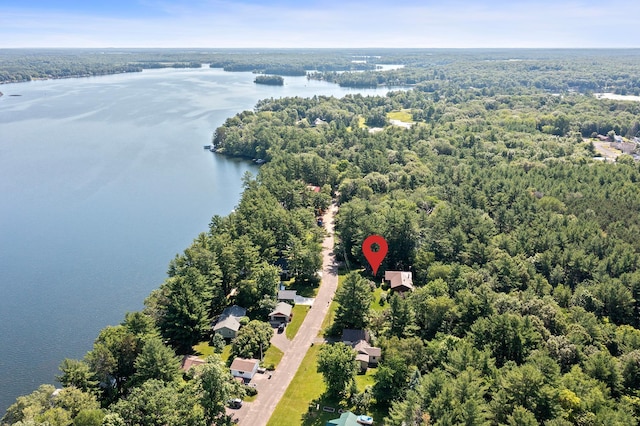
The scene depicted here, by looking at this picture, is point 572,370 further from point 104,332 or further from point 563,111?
point 563,111

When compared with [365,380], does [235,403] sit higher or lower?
higher

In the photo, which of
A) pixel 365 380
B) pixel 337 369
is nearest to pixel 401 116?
pixel 365 380

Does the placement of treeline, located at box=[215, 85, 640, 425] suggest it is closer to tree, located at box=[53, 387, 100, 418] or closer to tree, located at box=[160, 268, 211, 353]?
tree, located at box=[160, 268, 211, 353]

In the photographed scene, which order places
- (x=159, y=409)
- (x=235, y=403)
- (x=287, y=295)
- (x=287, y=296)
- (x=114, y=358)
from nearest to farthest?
(x=159, y=409) < (x=235, y=403) < (x=114, y=358) < (x=287, y=296) < (x=287, y=295)

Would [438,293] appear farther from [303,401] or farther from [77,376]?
[77,376]

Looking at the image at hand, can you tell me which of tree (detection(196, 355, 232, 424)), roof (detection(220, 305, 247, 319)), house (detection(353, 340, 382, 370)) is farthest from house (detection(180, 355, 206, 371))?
house (detection(353, 340, 382, 370))

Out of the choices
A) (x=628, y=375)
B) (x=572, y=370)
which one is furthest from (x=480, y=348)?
(x=628, y=375)

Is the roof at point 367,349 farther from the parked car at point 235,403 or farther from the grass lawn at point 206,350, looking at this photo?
the grass lawn at point 206,350

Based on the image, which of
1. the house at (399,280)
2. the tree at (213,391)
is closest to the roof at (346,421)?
the tree at (213,391)
